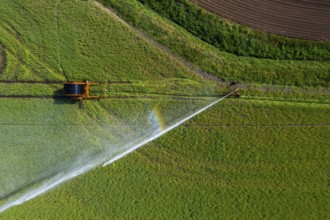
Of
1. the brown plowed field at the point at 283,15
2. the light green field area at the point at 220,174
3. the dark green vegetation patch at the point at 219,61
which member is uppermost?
the brown plowed field at the point at 283,15

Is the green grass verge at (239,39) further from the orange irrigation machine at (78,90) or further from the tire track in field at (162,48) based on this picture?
the orange irrigation machine at (78,90)

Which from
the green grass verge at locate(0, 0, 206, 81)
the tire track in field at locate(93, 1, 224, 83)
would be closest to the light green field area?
the tire track in field at locate(93, 1, 224, 83)

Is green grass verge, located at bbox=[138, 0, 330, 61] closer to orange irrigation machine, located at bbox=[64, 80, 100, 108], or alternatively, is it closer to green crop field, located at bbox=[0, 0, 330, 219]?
green crop field, located at bbox=[0, 0, 330, 219]

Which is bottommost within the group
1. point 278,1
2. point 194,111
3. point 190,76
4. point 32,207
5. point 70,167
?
point 32,207

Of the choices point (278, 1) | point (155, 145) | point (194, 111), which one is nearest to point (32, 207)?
point (155, 145)

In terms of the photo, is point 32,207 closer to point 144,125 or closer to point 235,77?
point 144,125

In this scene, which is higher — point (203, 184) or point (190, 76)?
point (190, 76)

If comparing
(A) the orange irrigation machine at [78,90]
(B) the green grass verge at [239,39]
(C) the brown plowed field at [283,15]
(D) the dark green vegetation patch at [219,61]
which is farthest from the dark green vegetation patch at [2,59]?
(C) the brown plowed field at [283,15]
